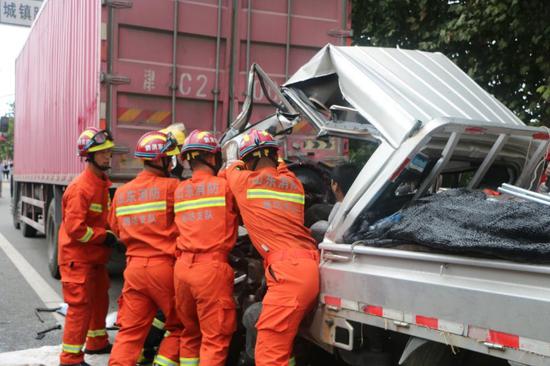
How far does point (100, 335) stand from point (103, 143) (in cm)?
149

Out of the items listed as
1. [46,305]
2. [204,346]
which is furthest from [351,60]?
[46,305]

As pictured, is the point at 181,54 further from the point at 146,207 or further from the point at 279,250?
the point at 279,250

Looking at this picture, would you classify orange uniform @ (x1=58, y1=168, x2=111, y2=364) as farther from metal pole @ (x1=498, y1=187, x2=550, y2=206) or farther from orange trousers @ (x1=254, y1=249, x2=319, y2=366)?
metal pole @ (x1=498, y1=187, x2=550, y2=206)

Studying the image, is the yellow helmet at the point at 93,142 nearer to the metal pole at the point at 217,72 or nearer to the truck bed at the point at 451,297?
the metal pole at the point at 217,72

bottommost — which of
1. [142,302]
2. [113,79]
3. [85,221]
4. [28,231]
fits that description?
[28,231]

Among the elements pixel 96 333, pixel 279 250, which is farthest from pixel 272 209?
pixel 96 333

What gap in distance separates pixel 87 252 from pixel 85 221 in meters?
0.24

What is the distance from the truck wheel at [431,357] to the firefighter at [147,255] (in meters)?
1.81

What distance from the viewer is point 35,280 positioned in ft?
24.6

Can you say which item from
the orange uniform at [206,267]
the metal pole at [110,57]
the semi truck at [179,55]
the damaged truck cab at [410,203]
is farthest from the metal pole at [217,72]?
the orange uniform at [206,267]

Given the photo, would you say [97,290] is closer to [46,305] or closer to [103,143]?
[103,143]

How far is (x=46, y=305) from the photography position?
6.24 m

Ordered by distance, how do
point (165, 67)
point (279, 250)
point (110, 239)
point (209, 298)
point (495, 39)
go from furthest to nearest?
1. point (495, 39)
2. point (165, 67)
3. point (110, 239)
4. point (209, 298)
5. point (279, 250)

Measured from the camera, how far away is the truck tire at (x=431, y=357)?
8.72ft
